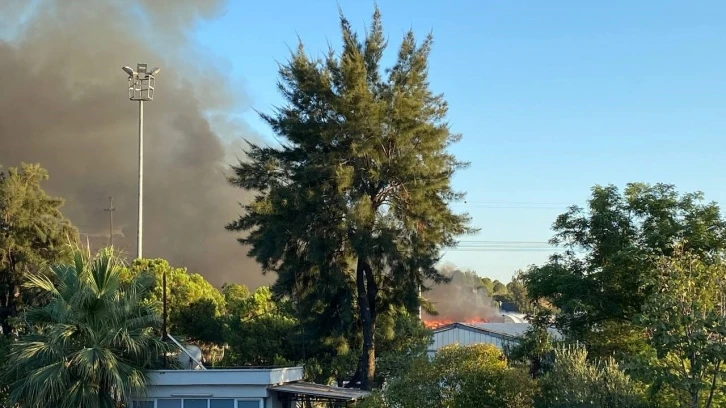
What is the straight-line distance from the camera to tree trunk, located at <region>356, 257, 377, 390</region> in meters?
33.4

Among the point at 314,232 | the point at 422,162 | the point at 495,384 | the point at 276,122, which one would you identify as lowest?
the point at 495,384

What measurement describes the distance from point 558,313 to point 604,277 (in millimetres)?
2291

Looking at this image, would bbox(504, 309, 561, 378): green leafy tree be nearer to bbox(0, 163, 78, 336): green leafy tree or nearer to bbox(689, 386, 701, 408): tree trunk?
bbox(689, 386, 701, 408): tree trunk

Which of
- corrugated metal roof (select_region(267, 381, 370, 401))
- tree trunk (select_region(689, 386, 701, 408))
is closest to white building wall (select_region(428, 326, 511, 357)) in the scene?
corrugated metal roof (select_region(267, 381, 370, 401))

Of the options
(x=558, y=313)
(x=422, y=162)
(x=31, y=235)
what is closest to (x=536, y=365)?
(x=558, y=313)

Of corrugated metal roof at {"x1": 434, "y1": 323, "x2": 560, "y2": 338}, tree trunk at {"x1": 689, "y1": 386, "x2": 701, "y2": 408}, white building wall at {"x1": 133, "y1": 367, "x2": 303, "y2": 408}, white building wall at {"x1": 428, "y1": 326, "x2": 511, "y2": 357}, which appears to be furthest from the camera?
corrugated metal roof at {"x1": 434, "y1": 323, "x2": 560, "y2": 338}

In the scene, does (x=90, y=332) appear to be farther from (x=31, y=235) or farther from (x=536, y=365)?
(x=31, y=235)

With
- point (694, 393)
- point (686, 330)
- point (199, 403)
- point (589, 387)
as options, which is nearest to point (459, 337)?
point (199, 403)

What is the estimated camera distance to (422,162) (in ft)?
113

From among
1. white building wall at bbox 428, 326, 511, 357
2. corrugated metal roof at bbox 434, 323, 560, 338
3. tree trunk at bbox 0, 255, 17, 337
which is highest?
tree trunk at bbox 0, 255, 17, 337

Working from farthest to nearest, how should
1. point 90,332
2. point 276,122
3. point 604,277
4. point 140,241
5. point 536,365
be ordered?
point 140,241 < point 276,122 < point 604,277 < point 536,365 < point 90,332

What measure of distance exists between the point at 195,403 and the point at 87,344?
159 inches

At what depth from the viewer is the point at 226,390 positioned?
25484 mm

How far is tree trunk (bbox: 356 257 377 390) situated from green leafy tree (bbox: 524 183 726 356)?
7006 millimetres
